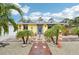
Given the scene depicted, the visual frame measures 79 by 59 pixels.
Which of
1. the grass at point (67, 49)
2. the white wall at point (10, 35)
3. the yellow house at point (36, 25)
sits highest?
the yellow house at point (36, 25)

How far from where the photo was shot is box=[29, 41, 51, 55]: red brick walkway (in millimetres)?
3039

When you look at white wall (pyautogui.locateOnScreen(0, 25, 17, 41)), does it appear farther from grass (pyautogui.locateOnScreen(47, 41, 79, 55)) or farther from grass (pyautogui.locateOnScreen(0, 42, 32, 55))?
grass (pyautogui.locateOnScreen(47, 41, 79, 55))

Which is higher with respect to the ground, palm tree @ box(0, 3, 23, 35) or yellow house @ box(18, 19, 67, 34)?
palm tree @ box(0, 3, 23, 35)

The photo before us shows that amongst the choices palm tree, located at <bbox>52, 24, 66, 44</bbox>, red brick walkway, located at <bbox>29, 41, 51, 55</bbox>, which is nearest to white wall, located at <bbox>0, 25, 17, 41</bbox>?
red brick walkway, located at <bbox>29, 41, 51, 55</bbox>

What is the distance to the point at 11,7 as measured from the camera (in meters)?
3.04

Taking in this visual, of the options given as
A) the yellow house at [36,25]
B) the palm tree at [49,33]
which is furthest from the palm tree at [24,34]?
the palm tree at [49,33]

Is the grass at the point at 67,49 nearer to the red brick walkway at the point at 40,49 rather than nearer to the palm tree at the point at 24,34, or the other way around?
the red brick walkway at the point at 40,49

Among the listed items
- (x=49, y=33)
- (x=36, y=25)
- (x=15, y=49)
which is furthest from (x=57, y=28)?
(x=15, y=49)

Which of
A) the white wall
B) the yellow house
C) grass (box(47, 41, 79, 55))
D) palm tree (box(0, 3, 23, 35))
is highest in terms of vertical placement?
palm tree (box(0, 3, 23, 35))

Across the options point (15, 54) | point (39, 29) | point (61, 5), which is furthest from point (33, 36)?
point (61, 5)

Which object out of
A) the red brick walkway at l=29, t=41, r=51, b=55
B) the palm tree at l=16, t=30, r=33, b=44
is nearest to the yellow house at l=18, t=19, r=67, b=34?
the palm tree at l=16, t=30, r=33, b=44

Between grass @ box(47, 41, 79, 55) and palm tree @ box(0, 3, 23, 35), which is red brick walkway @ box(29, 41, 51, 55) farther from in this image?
palm tree @ box(0, 3, 23, 35)

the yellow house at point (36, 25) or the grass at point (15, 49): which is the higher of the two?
the yellow house at point (36, 25)

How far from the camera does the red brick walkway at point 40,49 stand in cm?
304
